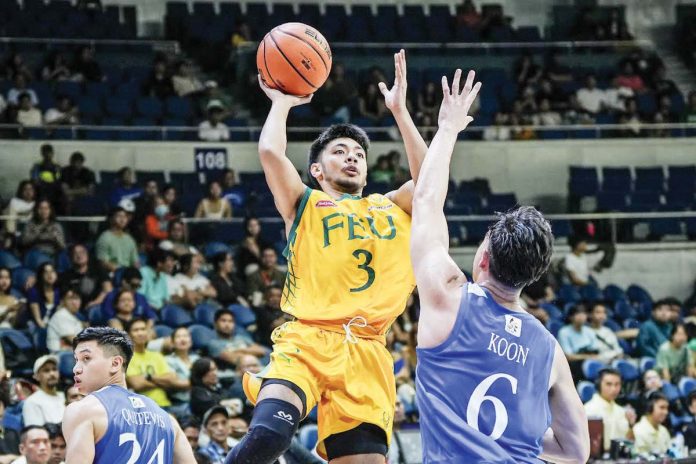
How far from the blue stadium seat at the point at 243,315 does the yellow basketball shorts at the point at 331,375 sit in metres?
7.06

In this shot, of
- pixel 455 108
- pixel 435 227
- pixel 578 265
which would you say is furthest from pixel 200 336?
pixel 435 227

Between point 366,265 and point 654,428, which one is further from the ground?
point 366,265

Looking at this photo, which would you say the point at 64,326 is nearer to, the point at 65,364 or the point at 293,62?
the point at 65,364

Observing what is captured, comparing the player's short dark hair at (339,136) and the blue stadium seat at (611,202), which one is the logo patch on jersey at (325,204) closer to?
the player's short dark hair at (339,136)

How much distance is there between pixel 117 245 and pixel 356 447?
8.32 m

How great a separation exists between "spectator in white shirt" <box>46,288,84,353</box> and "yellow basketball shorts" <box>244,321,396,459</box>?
245 inches

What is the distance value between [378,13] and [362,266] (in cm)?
1583

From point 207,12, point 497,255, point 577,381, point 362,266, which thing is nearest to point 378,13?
point 207,12

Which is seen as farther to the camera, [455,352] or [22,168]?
[22,168]

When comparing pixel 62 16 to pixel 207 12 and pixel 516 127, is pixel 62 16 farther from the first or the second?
pixel 516 127

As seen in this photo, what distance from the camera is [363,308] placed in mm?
5844

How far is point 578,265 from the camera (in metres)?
16.0

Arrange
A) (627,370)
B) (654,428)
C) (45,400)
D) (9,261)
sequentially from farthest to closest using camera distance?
(9,261) → (627,370) → (654,428) → (45,400)

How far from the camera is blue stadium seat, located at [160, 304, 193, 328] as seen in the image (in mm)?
12547
